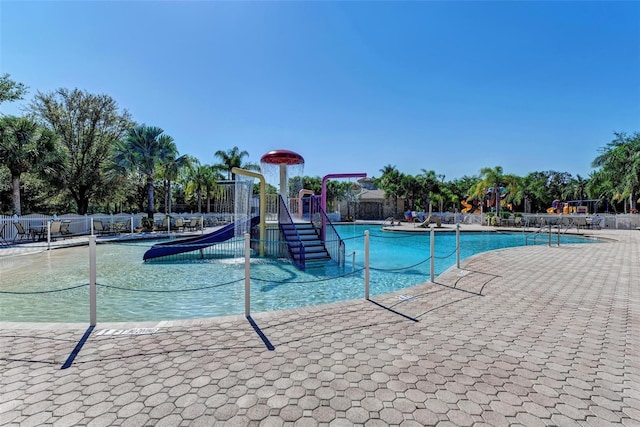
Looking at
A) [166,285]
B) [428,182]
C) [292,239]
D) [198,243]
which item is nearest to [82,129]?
[198,243]

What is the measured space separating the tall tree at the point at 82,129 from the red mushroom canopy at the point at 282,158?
64.4 feet

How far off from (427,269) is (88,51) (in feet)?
41.5

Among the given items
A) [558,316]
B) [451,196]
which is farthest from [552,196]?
[558,316]

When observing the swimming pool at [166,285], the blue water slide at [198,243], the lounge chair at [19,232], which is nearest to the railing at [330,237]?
the swimming pool at [166,285]

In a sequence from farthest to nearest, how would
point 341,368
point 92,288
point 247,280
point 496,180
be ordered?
point 496,180 < point 247,280 < point 92,288 < point 341,368

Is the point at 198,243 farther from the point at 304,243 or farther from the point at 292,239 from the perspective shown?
the point at 304,243

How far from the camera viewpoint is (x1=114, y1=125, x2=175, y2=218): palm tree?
21.7 meters

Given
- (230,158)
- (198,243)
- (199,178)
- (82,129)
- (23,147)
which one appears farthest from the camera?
(230,158)

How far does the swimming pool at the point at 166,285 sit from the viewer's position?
19.0 ft

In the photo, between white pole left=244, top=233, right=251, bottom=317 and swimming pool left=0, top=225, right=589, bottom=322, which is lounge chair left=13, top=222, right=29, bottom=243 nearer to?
swimming pool left=0, top=225, right=589, bottom=322

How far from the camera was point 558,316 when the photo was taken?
4527 mm

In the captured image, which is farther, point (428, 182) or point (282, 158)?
point (428, 182)

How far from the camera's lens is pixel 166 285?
7910 millimetres

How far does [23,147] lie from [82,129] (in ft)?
38.1
